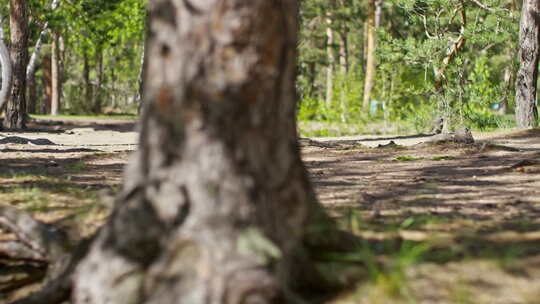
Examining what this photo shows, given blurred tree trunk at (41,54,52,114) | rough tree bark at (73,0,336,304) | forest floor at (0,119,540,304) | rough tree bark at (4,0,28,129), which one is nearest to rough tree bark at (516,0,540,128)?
forest floor at (0,119,540,304)

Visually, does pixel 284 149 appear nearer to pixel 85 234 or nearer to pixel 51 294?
pixel 51 294

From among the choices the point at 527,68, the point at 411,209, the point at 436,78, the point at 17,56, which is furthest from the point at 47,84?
the point at 411,209

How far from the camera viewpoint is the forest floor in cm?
291

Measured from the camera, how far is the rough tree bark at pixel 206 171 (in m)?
2.64

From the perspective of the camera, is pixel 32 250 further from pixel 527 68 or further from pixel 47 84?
pixel 47 84

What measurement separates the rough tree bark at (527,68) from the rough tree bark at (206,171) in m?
14.0

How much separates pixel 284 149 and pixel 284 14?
59 centimetres

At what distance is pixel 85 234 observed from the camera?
3.88 meters

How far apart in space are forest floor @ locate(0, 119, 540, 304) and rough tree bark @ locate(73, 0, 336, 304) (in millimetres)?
488

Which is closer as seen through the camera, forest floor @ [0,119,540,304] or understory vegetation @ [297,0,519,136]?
forest floor @ [0,119,540,304]

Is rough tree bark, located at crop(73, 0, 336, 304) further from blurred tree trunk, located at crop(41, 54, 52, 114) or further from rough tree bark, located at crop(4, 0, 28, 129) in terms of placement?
blurred tree trunk, located at crop(41, 54, 52, 114)

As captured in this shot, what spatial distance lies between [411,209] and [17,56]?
47.2ft

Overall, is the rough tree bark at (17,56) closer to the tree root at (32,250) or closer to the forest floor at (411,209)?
the forest floor at (411,209)

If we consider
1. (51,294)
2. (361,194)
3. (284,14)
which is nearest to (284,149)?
(284,14)
